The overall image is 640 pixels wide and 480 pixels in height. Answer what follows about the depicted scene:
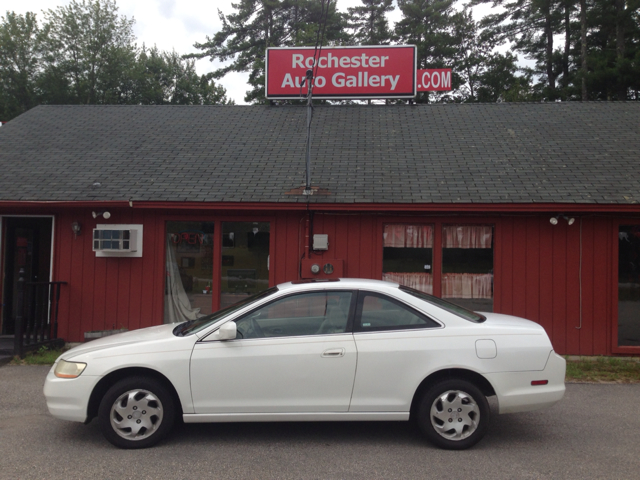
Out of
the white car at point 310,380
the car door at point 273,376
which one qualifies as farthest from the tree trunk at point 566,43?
the car door at point 273,376

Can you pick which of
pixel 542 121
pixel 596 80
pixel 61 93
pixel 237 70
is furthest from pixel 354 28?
pixel 542 121

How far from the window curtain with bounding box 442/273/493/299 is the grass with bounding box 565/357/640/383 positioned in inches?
63.9

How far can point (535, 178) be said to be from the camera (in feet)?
28.4

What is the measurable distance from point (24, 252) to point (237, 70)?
2180 cm

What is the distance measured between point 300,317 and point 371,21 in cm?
2915

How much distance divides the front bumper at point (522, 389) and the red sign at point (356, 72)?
9.28m

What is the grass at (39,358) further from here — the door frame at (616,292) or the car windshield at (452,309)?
the door frame at (616,292)

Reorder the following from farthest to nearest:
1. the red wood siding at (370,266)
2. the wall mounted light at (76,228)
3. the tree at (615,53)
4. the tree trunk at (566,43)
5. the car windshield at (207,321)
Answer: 1. the tree trunk at (566,43)
2. the tree at (615,53)
3. the wall mounted light at (76,228)
4. the red wood siding at (370,266)
5. the car windshield at (207,321)

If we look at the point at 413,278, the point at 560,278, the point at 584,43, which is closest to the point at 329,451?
the point at 413,278

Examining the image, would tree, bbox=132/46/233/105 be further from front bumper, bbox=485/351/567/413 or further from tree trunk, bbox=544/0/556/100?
front bumper, bbox=485/351/567/413

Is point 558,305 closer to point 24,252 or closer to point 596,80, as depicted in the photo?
point 24,252

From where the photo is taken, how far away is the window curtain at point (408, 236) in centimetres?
850

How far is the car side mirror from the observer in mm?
4344

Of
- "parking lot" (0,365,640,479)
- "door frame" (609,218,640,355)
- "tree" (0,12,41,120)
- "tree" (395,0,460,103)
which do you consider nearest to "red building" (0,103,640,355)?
"door frame" (609,218,640,355)
